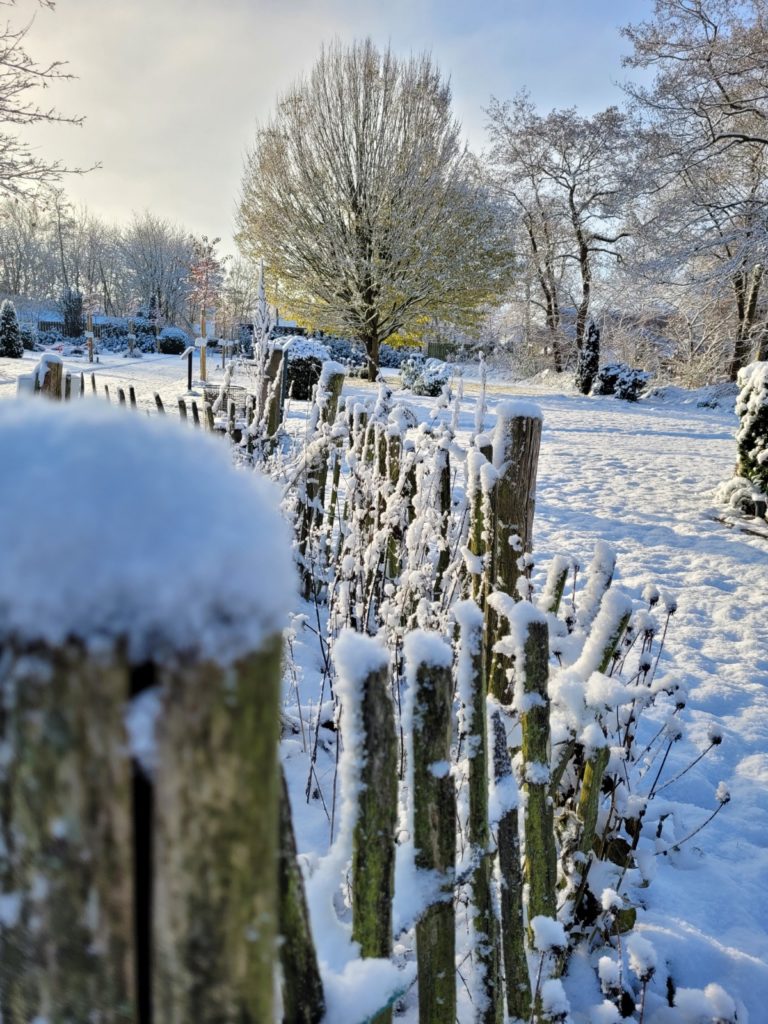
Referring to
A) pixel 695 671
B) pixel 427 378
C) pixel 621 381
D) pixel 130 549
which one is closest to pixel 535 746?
pixel 130 549

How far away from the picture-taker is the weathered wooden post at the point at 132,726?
12.6 inches

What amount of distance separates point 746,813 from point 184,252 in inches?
1811

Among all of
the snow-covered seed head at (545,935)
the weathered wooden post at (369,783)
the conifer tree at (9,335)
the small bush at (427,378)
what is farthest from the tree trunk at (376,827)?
the conifer tree at (9,335)

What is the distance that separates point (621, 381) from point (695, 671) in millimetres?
15364

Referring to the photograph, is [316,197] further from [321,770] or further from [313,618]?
[321,770]

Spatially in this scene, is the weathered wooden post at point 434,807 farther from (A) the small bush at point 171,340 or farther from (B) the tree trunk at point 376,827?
(A) the small bush at point 171,340

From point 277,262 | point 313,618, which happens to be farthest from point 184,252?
point 313,618

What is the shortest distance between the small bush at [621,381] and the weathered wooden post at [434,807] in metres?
17.8

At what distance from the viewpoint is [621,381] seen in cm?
1716

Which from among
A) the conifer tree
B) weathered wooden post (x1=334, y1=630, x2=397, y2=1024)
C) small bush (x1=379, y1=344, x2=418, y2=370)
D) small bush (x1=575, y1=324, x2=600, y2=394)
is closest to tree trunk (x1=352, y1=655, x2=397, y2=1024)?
weathered wooden post (x1=334, y1=630, x2=397, y2=1024)

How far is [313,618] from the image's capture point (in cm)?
342

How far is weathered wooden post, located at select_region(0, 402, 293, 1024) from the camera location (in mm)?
319

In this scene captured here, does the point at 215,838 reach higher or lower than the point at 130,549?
lower

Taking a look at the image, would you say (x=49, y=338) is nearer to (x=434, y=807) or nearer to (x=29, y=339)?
(x=29, y=339)
